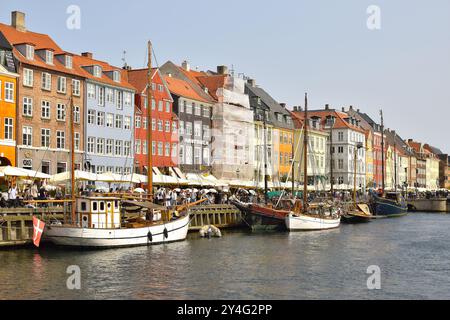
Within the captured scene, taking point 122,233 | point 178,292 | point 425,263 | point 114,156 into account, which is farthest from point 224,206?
point 178,292

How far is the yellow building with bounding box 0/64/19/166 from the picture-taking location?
51812mm

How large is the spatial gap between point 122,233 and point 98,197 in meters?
2.44

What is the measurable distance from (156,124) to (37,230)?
3551 centimetres

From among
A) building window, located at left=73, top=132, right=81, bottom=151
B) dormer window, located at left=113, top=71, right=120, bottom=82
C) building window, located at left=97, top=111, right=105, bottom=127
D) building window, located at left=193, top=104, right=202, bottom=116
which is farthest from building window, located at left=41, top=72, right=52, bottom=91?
building window, located at left=193, top=104, right=202, bottom=116

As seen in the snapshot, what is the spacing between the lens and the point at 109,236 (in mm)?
36875

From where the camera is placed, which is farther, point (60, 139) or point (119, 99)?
point (119, 99)

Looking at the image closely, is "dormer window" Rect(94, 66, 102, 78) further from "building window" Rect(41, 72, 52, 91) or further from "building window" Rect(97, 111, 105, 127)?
"building window" Rect(41, 72, 52, 91)

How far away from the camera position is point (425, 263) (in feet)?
111

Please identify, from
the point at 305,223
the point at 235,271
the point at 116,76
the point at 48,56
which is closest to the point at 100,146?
the point at 116,76

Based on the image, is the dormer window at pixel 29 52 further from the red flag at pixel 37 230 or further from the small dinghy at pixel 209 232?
the red flag at pixel 37 230

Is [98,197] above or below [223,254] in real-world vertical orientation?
above

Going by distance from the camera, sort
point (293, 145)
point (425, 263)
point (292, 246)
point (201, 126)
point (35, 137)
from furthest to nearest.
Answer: point (293, 145), point (201, 126), point (35, 137), point (292, 246), point (425, 263)

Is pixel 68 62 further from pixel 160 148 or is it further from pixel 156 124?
pixel 160 148
